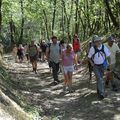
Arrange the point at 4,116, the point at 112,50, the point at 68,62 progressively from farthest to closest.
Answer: the point at 68,62 → the point at 112,50 → the point at 4,116

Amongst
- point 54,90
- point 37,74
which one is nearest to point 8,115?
point 54,90

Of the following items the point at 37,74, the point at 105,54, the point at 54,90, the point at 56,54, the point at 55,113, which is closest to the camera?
the point at 55,113

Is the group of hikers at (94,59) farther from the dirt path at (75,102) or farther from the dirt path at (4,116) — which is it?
the dirt path at (4,116)

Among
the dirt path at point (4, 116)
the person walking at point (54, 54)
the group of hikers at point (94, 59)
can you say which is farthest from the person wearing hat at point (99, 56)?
the dirt path at point (4, 116)

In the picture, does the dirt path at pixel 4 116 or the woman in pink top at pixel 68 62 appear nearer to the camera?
the dirt path at pixel 4 116

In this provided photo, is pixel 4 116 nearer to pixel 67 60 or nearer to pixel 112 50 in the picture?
pixel 112 50

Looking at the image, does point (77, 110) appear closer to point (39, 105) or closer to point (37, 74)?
point (39, 105)

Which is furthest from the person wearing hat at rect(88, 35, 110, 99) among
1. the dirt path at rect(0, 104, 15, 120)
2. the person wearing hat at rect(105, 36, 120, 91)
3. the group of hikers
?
the dirt path at rect(0, 104, 15, 120)

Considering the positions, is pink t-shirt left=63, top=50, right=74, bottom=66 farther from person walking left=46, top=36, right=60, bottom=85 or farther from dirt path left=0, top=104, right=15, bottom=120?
dirt path left=0, top=104, right=15, bottom=120

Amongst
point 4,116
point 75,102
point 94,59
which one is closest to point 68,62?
point 75,102

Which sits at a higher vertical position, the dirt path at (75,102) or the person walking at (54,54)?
the person walking at (54,54)

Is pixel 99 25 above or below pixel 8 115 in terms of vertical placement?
above

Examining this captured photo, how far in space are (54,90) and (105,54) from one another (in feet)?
12.9

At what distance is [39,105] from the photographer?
1241cm
